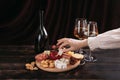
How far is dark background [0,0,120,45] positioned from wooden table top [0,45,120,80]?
1229mm

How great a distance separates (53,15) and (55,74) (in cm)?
161

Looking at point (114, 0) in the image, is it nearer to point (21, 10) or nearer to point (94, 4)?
point (94, 4)

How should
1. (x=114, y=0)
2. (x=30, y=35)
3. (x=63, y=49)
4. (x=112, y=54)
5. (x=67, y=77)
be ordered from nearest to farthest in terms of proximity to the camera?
(x=67, y=77), (x=63, y=49), (x=112, y=54), (x=114, y=0), (x=30, y=35)

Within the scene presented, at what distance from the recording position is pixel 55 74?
4.41 feet

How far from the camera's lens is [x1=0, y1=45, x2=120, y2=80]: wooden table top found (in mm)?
1306

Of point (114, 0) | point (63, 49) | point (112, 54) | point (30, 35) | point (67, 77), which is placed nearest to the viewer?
point (67, 77)

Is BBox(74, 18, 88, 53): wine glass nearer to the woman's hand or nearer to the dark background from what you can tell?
the woman's hand

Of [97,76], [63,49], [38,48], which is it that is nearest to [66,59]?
[63,49]

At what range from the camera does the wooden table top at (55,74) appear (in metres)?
1.31

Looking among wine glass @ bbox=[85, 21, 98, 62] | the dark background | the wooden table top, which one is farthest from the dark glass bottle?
the dark background

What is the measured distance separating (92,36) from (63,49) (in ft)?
0.65

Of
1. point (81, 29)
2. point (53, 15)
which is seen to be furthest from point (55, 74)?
point (53, 15)

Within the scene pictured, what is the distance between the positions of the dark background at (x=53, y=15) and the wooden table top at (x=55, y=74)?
1229 mm

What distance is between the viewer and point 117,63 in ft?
4.84
